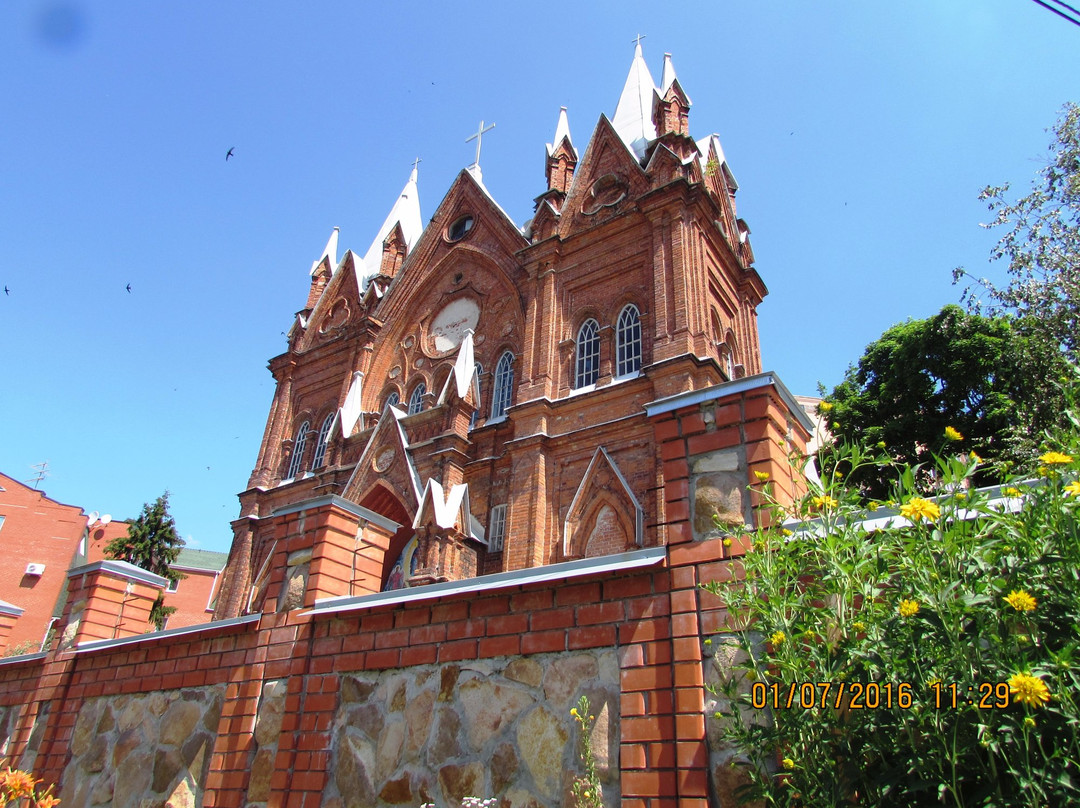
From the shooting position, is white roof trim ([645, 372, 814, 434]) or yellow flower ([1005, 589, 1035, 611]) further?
white roof trim ([645, 372, 814, 434])

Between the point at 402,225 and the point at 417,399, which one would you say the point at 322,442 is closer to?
the point at 417,399

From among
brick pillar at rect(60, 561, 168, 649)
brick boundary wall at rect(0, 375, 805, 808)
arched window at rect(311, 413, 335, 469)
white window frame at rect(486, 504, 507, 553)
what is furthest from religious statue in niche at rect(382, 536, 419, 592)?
brick boundary wall at rect(0, 375, 805, 808)

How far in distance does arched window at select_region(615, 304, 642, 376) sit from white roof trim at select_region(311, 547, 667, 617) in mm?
12535

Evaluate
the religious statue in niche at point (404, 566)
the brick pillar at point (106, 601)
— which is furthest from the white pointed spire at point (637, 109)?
the brick pillar at point (106, 601)

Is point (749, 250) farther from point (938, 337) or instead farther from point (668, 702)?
point (668, 702)

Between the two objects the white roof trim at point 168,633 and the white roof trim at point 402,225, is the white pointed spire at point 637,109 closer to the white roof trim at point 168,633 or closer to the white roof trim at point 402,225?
the white roof trim at point 402,225

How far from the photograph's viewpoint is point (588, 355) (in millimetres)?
18938

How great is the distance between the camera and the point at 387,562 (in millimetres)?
19469

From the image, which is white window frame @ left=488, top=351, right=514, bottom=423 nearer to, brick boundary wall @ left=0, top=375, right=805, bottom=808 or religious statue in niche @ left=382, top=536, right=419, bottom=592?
religious statue in niche @ left=382, top=536, right=419, bottom=592

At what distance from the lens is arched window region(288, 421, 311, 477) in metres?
24.2

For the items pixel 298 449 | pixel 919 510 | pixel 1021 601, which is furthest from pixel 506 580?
pixel 298 449

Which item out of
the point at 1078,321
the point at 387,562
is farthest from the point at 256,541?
the point at 1078,321

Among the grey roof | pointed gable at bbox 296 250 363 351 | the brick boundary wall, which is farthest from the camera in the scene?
the grey roof

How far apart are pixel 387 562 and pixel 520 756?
609 inches
